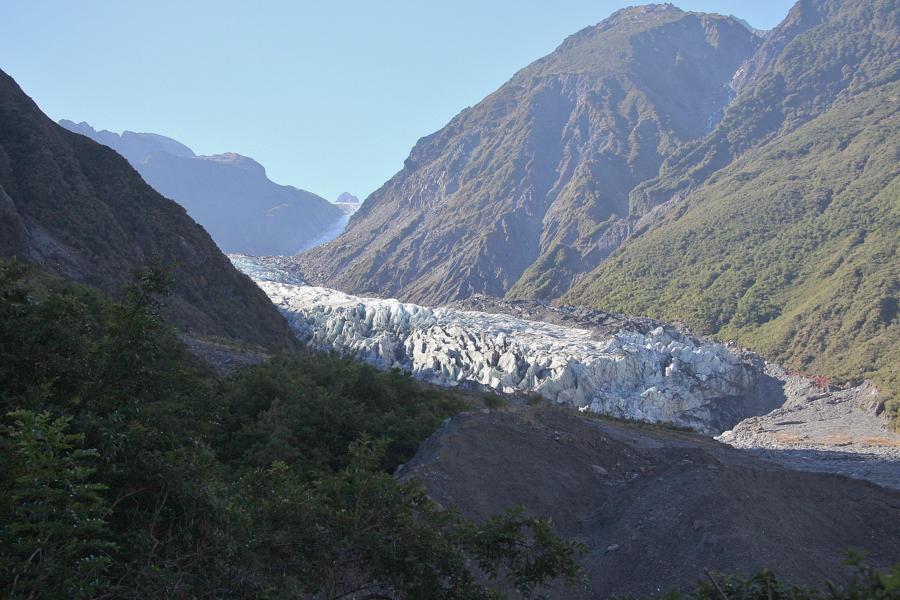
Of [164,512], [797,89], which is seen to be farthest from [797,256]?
[164,512]

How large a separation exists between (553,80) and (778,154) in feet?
260

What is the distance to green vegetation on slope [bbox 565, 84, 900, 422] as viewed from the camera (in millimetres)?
54094

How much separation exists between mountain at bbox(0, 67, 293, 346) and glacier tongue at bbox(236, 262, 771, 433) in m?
9.60

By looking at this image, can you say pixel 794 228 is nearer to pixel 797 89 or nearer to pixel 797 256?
pixel 797 256

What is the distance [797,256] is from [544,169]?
78.9 metres

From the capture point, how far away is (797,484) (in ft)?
36.7

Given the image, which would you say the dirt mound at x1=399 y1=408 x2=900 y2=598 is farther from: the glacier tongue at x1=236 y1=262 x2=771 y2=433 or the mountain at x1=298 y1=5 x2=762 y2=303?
the mountain at x1=298 y1=5 x2=762 y2=303

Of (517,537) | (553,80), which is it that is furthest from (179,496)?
(553,80)

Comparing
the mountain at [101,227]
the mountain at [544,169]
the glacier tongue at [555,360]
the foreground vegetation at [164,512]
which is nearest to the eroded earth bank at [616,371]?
the glacier tongue at [555,360]

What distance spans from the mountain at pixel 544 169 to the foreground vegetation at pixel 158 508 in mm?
101312

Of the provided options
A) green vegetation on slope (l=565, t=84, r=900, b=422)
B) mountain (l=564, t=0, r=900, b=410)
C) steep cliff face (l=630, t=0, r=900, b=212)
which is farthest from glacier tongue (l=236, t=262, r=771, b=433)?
steep cliff face (l=630, t=0, r=900, b=212)

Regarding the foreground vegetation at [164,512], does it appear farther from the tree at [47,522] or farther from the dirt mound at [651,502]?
the dirt mound at [651,502]

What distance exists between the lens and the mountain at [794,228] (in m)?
55.8

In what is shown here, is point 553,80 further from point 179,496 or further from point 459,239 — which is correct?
point 179,496
